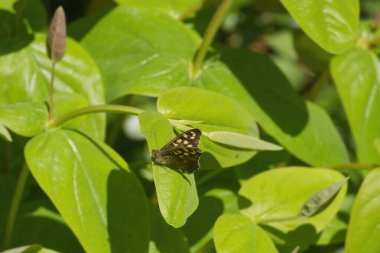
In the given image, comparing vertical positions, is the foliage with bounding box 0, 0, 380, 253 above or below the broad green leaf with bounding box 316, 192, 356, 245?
above

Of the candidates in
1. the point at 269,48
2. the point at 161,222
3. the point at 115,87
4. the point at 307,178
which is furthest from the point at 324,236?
the point at 269,48

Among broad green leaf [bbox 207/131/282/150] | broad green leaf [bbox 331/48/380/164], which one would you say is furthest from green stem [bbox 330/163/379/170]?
broad green leaf [bbox 207/131/282/150]

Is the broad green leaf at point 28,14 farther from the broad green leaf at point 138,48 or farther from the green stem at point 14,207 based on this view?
the green stem at point 14,207

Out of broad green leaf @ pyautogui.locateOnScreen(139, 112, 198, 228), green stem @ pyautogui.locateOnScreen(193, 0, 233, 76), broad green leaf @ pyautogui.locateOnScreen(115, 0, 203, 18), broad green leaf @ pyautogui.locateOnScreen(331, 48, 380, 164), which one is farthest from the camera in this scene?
broad green leaf @ pyautogui.locateOnScreen(115, 0, 203, 18)

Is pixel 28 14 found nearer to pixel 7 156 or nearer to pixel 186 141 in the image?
pixel 7 156

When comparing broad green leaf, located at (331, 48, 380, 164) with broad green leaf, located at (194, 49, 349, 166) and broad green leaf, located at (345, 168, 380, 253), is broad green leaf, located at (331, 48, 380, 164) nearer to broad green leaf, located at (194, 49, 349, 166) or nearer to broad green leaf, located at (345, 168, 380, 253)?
broad green leaf, located at (194, 49, 349, 166)
